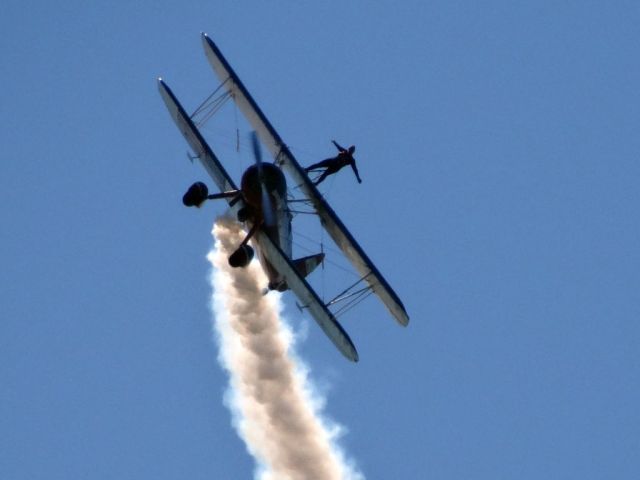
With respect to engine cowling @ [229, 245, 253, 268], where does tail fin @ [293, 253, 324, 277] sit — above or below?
above

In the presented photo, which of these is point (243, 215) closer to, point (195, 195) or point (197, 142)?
point (195, 195)

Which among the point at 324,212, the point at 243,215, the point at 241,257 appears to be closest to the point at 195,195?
the point at 243,215

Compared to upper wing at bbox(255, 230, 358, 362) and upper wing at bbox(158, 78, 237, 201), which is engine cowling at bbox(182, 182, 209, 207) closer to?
upper wing at bbox(158, 78, 237, 201)

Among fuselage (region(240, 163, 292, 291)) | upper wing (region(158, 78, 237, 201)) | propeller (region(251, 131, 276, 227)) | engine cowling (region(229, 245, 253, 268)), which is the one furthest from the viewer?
upper wing (region(158, 78, 237, 201))

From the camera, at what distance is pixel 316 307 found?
5772cm

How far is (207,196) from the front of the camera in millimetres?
59188

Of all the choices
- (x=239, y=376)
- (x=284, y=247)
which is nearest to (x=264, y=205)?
(x=284, y=247)

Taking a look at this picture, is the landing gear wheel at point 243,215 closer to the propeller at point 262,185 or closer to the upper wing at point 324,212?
the propeller at point 262,185

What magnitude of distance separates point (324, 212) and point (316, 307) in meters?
3.78

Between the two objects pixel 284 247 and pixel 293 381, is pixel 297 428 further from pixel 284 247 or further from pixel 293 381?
pixel 284 247

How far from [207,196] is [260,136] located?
11.1 ft

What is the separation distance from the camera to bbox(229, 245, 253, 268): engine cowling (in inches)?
2269

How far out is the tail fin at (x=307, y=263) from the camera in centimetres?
6053

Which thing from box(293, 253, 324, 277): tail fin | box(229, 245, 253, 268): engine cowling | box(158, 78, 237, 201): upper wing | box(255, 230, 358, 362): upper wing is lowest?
box(255, 230, 358, 362): upper wing
